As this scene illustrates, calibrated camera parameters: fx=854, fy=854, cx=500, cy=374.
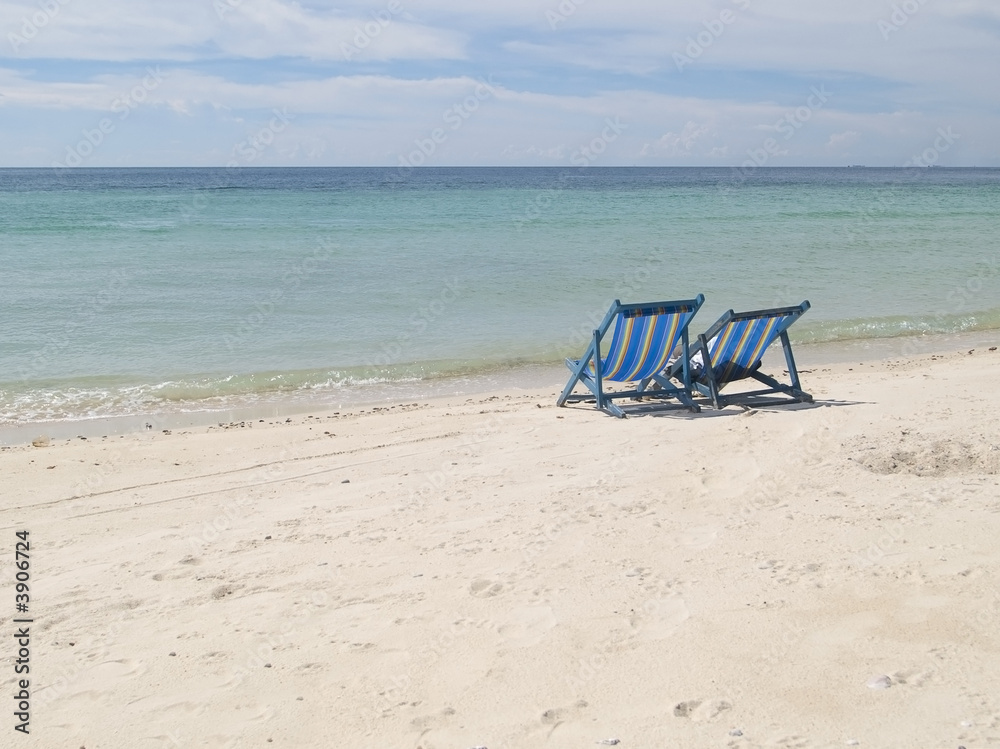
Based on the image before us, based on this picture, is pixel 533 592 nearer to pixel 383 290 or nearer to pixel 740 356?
pixel 740 356

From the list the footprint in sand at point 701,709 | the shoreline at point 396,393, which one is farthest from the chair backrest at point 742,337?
the footprint in sand at point 701,709

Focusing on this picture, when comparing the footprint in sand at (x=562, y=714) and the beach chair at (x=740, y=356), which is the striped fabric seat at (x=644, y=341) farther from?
the footprint in sand at (x=562, y=714)

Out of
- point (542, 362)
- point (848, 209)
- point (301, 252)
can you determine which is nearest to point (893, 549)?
point (542, 362)

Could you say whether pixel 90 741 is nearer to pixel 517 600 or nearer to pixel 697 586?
pixel 517 600

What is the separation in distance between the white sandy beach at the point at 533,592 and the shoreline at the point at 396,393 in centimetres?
162

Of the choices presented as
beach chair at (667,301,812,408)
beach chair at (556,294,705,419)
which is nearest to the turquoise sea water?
beach chair at (556,294,705,419)

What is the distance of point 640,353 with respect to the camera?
7.17m

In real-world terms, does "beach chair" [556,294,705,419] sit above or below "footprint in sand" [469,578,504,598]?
above

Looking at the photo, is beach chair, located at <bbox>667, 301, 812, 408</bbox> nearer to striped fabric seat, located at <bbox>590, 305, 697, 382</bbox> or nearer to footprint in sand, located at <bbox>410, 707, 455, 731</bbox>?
striped fabric seat, located at <bbox>590, 305, 697, 382</bbox>

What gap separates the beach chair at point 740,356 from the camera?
7.01 m

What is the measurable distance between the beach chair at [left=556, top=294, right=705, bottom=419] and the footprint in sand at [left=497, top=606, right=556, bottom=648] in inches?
138

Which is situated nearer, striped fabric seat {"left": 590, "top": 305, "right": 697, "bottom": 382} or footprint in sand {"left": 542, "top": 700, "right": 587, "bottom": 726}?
footprint in sand {"left": 542, "top": 700, "right": 587, "bottom": 726}

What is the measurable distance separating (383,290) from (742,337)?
8.49m

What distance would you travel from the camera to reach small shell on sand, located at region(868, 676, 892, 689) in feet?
9.71
